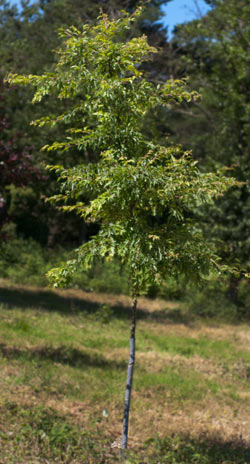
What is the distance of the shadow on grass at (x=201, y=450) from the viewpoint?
607 centimetres

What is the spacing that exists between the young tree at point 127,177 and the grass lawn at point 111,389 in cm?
112

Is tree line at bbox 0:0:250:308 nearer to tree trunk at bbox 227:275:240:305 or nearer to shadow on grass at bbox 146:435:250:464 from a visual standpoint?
tree trunk at bbox 227:275:240:305

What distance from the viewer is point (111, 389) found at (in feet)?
28.1

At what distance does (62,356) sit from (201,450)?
13.4ft

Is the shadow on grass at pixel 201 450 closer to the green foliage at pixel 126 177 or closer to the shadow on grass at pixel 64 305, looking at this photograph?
the green foliage at pixel 126 177

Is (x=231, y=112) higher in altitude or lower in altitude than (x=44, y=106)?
lower

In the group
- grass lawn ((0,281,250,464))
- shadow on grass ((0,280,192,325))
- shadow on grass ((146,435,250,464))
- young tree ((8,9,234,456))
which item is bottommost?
shadow on grass ((146,435,250,464))

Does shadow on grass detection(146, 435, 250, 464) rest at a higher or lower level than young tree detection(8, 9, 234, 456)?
lower

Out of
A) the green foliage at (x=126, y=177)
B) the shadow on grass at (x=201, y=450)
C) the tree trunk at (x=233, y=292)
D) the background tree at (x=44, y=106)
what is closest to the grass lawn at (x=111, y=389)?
the shadow on grass at (x=201, y=450)

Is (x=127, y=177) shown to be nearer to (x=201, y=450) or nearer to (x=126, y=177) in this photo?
(x=126, y=177)

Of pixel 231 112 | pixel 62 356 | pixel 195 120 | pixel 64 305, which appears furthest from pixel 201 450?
pixel 195 120

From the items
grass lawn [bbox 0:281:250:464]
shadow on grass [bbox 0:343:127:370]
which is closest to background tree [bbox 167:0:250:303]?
grass lawn [bbox 0:281:250:464]

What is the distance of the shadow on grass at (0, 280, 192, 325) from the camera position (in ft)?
48.2

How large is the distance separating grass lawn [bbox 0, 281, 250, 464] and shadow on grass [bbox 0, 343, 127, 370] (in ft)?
0.07
